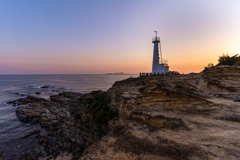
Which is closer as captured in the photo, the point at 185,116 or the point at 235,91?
the point at 185,116

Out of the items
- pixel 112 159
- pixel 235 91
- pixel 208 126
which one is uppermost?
pixel 235 91

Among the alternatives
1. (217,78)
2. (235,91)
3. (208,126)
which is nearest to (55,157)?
(208,126)

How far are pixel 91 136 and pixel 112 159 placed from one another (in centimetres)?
938

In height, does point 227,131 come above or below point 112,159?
above

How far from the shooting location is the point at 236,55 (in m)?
25.7

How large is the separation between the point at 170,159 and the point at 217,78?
12.8 metres

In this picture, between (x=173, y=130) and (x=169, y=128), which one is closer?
(x=173, y=130)

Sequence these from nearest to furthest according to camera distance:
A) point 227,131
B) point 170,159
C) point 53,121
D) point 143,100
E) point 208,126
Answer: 1. point 170,159
2. point 227,131
3. point 208,126
4. point 143,100
5. point 53,121

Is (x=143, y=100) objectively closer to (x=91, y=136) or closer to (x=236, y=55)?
(x=91, y=136)

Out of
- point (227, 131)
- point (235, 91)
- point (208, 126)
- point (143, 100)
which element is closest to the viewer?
point (227, 131)

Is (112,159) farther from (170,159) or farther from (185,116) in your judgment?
(185,116)

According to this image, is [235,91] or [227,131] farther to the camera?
[235,91]

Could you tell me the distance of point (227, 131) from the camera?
379 cm

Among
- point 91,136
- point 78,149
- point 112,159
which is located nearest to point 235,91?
point 112,159
